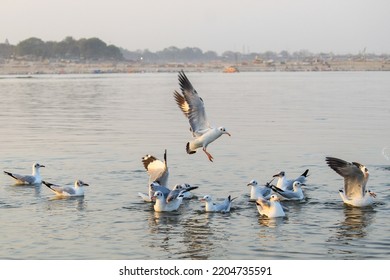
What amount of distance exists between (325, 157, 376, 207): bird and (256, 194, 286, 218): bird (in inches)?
40.0

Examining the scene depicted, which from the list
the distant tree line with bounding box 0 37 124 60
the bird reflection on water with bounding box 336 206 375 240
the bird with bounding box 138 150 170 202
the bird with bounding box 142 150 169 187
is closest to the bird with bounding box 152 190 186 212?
the bird with bounding box 138 150 170 202

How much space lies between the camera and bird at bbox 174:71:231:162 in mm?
11813

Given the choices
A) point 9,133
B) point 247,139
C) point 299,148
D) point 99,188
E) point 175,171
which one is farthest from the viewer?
point 9,133

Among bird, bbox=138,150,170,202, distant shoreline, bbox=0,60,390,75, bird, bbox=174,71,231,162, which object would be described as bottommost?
distant shoreline, bbox=0,60,390,75

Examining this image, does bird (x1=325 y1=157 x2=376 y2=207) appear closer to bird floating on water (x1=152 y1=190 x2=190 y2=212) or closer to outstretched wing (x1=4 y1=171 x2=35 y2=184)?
bird floating on water (x1=152 y1=190 x2=190 y2=212)

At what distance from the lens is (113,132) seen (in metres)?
20.7

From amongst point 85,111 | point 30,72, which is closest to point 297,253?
point 85,111

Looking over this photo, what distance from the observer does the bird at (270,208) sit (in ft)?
35.0

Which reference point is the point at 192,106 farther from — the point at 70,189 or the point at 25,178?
the point at 25,178

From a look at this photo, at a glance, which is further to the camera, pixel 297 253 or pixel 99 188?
pixel 99 188

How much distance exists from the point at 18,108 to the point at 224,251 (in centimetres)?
2294

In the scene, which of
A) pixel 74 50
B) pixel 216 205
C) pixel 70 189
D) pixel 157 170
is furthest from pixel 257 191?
pixel 74 50
